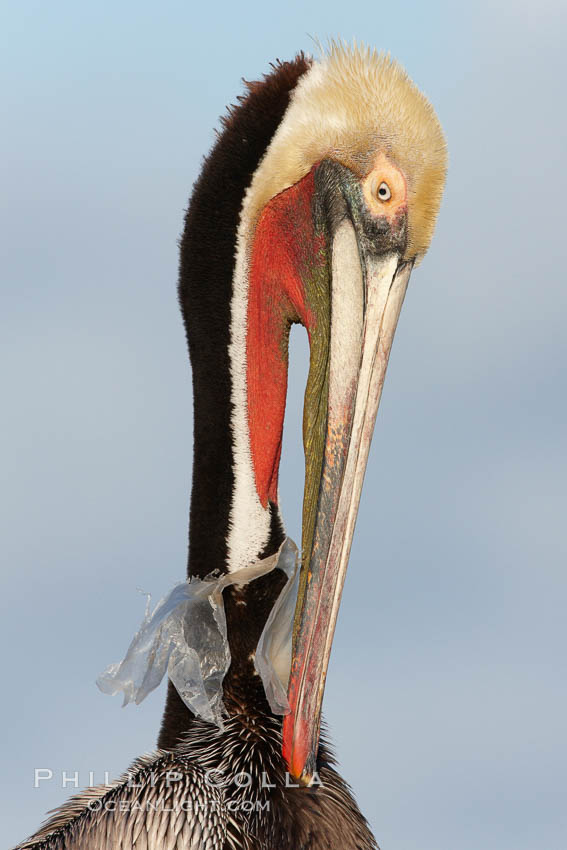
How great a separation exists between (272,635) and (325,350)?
1089 mm

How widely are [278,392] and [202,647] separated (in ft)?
3.31

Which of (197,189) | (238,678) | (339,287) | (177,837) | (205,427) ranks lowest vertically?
(177,837)

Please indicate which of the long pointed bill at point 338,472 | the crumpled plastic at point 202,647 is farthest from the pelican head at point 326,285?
the crumpled plastic at point 202,647

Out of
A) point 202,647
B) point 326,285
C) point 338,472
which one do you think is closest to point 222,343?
point 326,285

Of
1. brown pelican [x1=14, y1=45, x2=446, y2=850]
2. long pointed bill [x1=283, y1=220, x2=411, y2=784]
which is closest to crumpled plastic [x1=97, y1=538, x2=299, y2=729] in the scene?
brown pelican [x1=14, y1=45, x2=446, y2=850]

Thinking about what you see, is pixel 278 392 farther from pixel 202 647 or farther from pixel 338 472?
pixel 202 647

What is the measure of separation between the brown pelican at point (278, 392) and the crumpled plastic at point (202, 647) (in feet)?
0.10

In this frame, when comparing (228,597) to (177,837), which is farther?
(228,597)

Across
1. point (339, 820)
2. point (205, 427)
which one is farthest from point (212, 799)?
point (205, 427)

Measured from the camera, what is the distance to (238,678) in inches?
209

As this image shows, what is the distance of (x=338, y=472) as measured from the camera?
509 cm

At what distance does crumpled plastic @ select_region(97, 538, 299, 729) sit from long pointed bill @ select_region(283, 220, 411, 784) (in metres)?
0.15

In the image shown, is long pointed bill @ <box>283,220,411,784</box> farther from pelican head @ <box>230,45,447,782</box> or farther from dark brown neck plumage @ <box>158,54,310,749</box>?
dark brown neck plumage @ <box>158,54,310,749</box>

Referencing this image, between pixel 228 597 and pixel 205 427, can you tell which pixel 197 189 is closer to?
pixel 205 427
